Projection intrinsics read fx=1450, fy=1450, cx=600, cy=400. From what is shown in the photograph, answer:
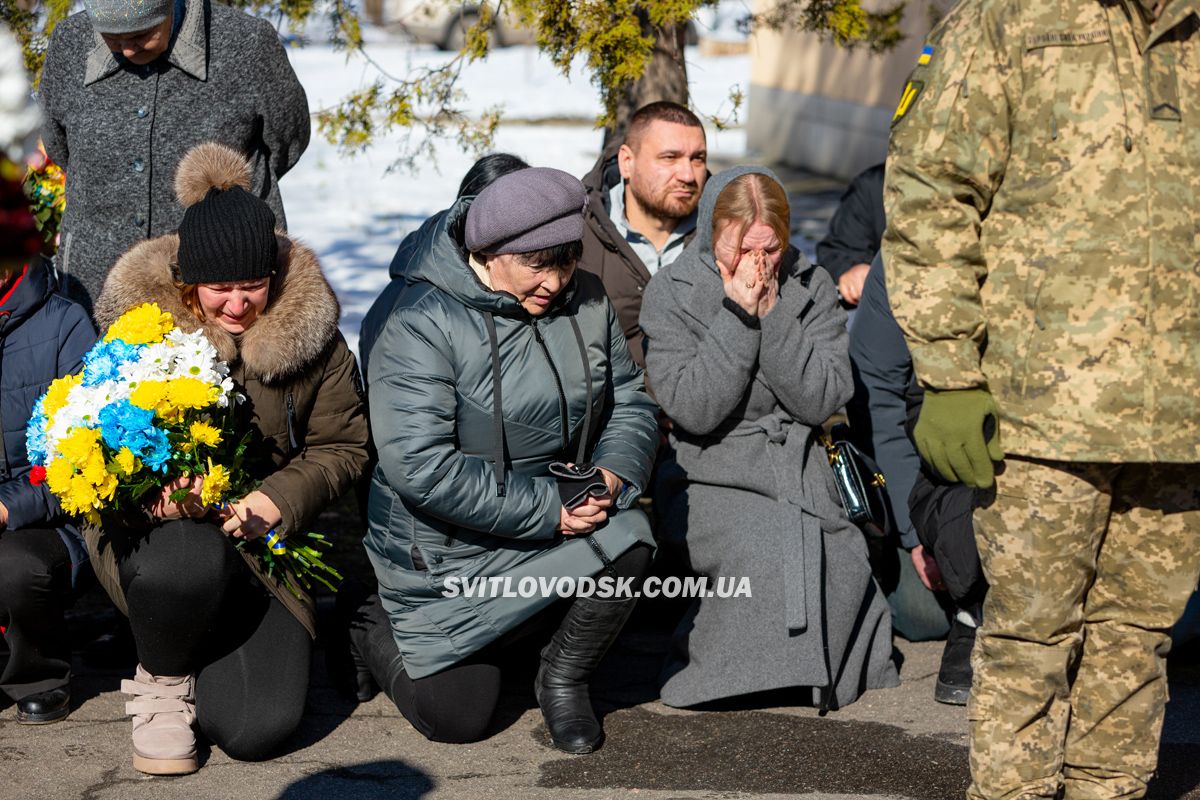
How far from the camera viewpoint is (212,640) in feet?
12.4

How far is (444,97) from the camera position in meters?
5.62

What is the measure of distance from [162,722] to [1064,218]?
2489 mm

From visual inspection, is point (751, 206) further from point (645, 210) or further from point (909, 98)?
point (909, 98)

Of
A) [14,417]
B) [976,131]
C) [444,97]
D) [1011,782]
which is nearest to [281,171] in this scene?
[444,97]

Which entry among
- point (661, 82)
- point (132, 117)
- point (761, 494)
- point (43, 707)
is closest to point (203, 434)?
point (43, 707)

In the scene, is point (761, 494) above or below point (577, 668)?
above

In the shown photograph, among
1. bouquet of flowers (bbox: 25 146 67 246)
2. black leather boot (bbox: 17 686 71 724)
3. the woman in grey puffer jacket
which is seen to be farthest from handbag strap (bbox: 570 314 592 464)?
bouquet of flowers (bbox: 25 146 67 246)

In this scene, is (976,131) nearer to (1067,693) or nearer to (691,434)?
(1067,693)

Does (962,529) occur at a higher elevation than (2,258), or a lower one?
lower

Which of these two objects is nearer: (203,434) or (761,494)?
(203,434)

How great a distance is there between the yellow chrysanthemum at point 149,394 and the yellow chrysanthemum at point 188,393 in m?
0.02

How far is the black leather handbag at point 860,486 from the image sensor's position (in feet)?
13.8

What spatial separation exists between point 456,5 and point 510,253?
8.32ft

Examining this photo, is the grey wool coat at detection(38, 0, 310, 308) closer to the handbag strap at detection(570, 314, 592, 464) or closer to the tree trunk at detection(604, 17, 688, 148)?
the handbag strap at detection(570, 314, 592, 464)
